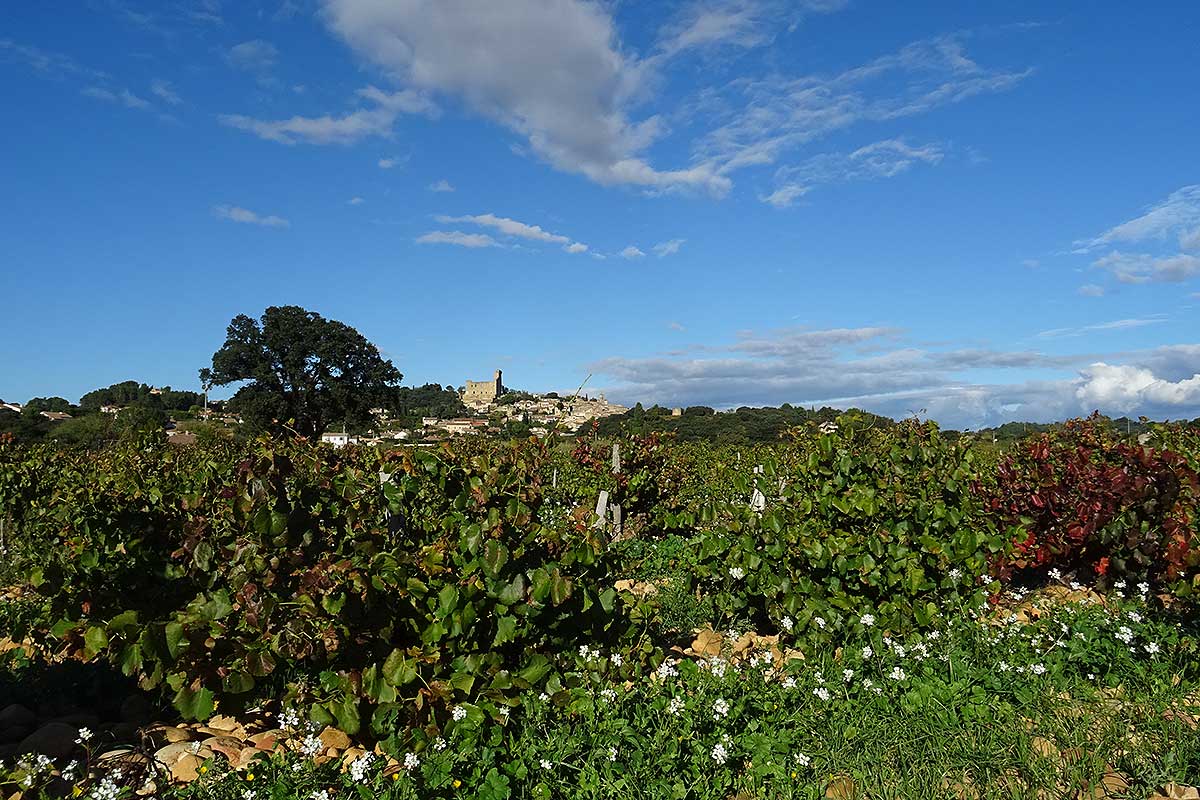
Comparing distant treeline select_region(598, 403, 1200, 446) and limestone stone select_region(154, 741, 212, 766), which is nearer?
limestone stone select_region(154, 741, 212, 766)

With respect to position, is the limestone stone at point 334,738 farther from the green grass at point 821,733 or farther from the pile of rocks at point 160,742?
the green grass at point 821,733

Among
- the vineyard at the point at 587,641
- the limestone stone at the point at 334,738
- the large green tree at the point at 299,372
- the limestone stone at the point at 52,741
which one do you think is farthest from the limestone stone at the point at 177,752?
the large green tree at the point at 299,372

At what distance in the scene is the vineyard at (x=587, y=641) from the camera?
285 cm

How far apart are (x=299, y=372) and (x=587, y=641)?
129 feet

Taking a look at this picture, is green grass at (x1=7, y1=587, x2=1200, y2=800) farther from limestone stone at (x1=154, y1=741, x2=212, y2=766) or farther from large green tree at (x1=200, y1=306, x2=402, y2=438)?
large green tree at (x1=200, y1=306, x2=402, y2=438)

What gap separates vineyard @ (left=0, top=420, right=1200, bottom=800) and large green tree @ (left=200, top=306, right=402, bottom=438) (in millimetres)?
34951

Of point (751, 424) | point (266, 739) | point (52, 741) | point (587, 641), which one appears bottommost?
point (266, 739)

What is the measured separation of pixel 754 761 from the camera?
9.48 feet

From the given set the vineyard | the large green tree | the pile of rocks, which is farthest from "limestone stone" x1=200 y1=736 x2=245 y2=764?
the large green tree

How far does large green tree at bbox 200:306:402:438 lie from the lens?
38.0 m

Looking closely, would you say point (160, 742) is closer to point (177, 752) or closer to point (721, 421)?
point (177, 752)

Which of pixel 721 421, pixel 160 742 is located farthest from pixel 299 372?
pixel 160 742

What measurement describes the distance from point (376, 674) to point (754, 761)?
168 centimetres

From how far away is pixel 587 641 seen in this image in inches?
151
